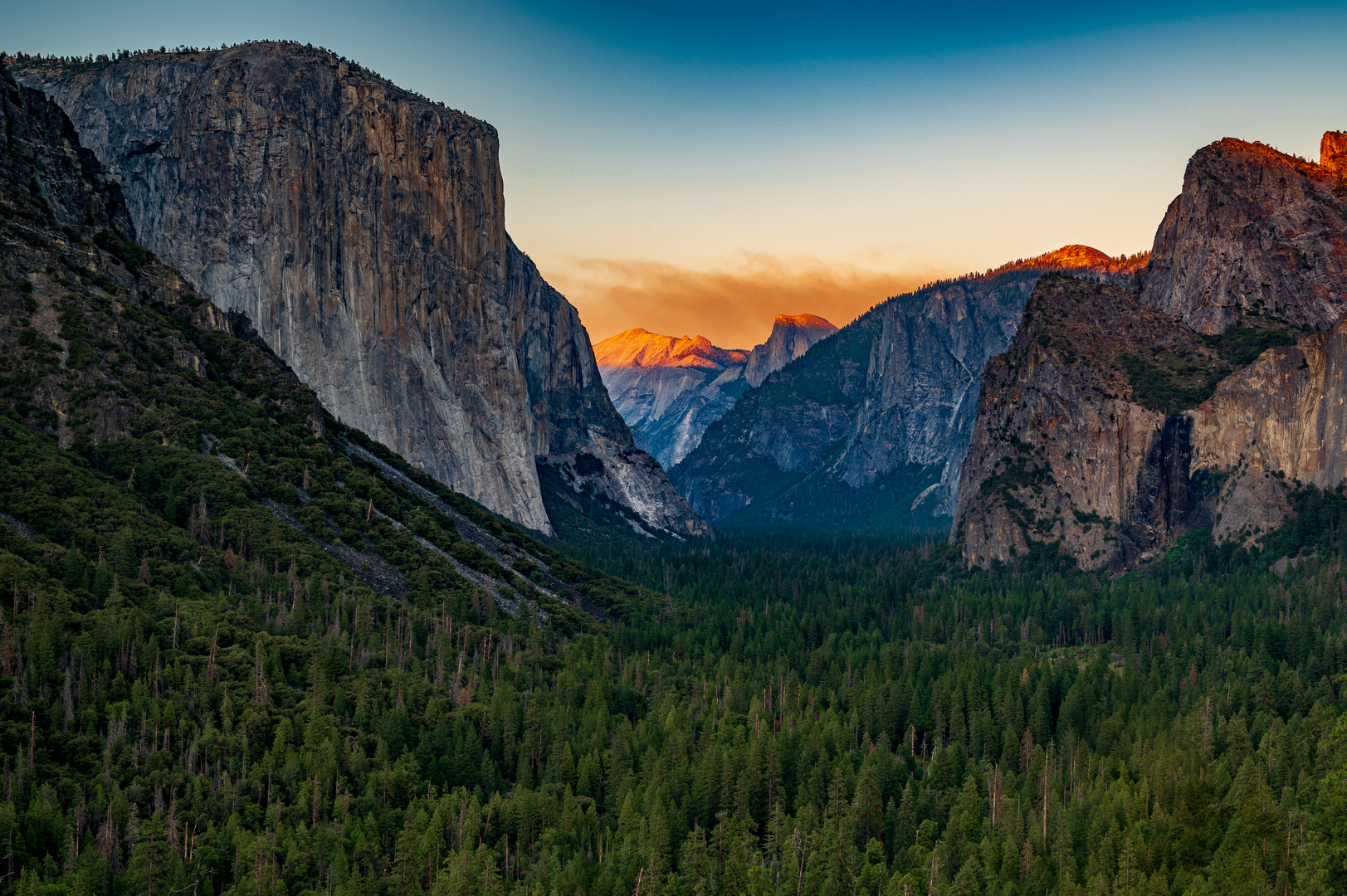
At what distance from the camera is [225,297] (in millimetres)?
198000

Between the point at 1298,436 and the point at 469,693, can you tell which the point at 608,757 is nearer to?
the point at 469,693

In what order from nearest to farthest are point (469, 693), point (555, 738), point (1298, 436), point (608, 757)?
point (608, 757), point (555, 738), point (469, 693), point (1298, 436)

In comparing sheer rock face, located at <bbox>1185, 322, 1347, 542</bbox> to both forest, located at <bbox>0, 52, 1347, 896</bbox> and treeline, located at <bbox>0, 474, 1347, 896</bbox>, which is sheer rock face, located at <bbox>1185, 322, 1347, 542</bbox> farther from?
treeline, located at <bbox>0, 474, 1347, 896</bbox>

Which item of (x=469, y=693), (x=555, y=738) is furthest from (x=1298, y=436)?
(x=469, y=693)

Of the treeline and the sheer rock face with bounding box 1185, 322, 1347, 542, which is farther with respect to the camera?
the sheer rock face with bounding box 1185, 322, 1347, 542

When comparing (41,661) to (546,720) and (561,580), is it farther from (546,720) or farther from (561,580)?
(561,580)

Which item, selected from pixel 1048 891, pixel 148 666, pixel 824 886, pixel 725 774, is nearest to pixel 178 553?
pixel 148 666

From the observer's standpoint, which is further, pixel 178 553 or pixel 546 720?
pixel 178 553

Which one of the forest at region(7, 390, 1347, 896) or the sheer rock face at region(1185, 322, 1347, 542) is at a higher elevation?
the sheer rock face at region(1185, 322, 1347, 542)

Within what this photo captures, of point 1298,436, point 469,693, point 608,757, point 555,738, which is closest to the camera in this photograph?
point 608,757

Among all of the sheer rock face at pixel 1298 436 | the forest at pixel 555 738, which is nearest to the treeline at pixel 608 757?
the forest at pixel 555 738

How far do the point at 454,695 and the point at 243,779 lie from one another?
27.2 meters

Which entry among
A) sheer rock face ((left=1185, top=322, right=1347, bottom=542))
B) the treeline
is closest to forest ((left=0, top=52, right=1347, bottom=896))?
the treeline

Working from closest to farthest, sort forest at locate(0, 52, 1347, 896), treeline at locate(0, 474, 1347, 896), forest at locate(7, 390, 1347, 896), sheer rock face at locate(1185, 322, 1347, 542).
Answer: treeline at locate(0, 474, 1347, 896) → forest at locate(7, 390, 1347, 896) → forest at locate(0, 52, 1347, 896) → sheer rock face at locate(1185, 322, 1347, 542)
